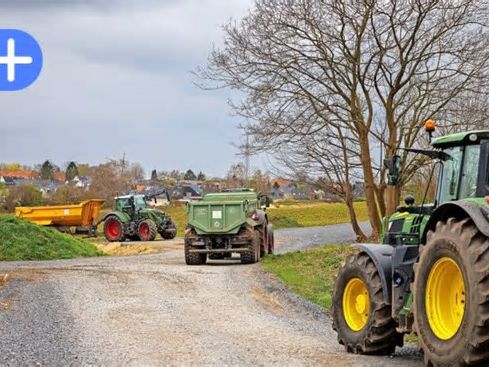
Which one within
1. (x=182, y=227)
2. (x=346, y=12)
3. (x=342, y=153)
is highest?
(x=346, y=12)

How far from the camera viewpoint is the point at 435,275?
23.4 feet

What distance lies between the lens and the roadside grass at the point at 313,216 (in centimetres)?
5650

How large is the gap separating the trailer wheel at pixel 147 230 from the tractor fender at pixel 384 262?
2963 centimetres

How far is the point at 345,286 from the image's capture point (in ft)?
30.9

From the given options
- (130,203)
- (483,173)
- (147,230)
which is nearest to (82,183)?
(130,203)

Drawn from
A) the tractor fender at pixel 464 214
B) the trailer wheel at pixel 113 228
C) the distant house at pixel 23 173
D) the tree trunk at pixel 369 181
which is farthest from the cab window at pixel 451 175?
the distant house at pixel 23 173

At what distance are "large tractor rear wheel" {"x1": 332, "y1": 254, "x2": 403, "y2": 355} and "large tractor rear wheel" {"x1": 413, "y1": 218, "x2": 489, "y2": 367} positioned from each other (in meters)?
1.15

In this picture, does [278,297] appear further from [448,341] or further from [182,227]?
[182,227]

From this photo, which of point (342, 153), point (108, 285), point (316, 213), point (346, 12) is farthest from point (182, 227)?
point (108, 285)

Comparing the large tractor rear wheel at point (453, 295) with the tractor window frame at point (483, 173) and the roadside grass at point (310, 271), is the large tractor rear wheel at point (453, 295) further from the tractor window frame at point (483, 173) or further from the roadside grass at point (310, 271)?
the roadside grass at point (310, 271)

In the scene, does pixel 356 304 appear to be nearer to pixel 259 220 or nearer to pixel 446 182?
pixel 446 182

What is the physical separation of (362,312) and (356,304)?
185mm

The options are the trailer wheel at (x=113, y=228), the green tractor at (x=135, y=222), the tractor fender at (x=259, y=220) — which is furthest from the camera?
the trailer wheel at (x=113, y=228)

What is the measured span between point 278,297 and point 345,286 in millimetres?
5402
